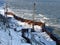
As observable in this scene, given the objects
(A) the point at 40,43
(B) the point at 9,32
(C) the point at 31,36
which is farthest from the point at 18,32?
(A) the point at 40,43

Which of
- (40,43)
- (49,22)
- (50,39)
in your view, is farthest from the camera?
(49,22)

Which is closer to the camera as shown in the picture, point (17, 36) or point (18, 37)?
point (18, 37)

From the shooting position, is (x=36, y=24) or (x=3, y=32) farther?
(x=36, y=24)

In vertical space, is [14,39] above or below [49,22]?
above

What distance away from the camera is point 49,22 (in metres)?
21.9

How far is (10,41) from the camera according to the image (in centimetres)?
1380

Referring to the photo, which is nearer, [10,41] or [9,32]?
[10,41]

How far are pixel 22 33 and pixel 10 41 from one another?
1.94 m

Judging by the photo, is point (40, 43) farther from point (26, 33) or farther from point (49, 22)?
point (49, 22)

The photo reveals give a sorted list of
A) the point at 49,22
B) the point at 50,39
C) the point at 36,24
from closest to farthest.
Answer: the point at 50,39, the point at 36,24, the point at 49,22

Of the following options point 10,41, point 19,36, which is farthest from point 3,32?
point 10,41

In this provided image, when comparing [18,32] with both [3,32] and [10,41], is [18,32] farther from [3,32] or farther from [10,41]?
[10,41]

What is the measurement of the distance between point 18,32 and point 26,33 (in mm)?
637

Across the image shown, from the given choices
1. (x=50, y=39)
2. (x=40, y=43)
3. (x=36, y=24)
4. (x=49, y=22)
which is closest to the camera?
(x=40, y=43)
